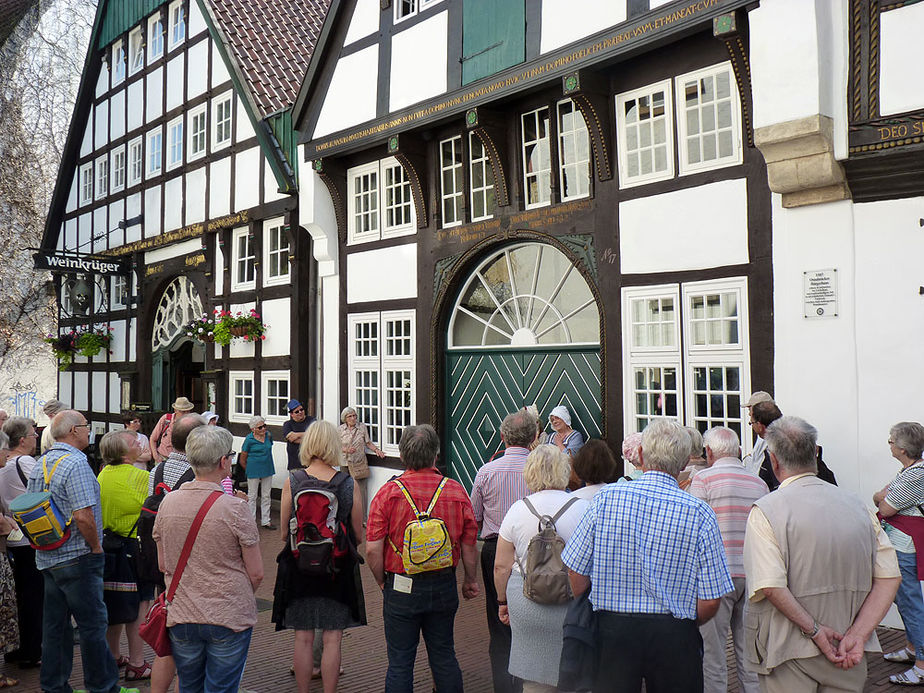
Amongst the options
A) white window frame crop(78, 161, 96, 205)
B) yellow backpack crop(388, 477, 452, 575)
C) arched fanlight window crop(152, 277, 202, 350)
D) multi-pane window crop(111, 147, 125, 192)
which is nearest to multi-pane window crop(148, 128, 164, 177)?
multi-pane window crop(111, 147, 125, 192)

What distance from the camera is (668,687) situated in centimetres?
321

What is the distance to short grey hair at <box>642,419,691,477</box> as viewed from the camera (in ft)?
10.9

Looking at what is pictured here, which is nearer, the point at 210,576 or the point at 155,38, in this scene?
the point at 210,576

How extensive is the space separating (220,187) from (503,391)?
7.44m

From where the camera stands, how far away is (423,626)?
4445mm

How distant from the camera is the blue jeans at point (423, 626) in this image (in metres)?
4.33

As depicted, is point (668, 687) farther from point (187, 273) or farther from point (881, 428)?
point (187, 273)

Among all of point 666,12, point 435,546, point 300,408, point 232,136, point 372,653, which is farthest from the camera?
point 232,136

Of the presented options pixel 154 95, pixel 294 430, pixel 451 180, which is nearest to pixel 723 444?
pixel 451 180

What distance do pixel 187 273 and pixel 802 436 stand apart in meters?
14.5

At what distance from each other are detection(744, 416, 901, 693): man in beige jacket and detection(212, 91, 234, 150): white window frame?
13.1 m

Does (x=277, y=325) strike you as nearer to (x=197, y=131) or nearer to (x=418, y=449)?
(x=197, y=131)

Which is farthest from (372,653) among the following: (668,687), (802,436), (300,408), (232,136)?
(232,136)

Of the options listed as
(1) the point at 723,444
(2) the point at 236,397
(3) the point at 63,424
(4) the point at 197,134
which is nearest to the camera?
(1) the point at 723,444
